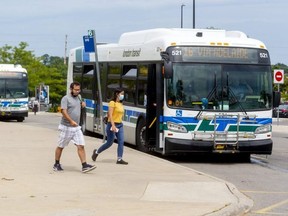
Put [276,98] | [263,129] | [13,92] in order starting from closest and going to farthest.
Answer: [263,129] < [276,98] < [13,92]

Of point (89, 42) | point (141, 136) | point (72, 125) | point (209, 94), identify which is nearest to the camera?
point (72, 125)

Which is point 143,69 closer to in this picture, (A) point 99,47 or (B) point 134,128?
(B) point 134,128

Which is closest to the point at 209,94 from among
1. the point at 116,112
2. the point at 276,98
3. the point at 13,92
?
the point at 276,98

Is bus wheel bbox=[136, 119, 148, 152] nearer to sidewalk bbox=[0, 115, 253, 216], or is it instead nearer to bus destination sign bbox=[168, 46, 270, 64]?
sidewalk bbox=[0, 115, 253, 216]

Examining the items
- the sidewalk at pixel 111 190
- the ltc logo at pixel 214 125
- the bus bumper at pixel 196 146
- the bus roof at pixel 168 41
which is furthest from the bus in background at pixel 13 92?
the ltc logo at pixel 214 125

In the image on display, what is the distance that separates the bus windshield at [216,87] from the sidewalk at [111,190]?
170 cm

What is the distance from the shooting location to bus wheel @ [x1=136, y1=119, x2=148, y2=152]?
18263 millimetres

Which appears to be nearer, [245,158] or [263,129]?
[263,129]

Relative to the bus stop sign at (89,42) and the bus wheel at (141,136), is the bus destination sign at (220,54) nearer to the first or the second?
the bus wheel at (141,136)

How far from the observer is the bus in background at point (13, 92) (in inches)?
1505

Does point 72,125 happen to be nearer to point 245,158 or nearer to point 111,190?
point 111,190

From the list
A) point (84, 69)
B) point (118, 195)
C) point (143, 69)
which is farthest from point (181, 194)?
A: point (84, 69)

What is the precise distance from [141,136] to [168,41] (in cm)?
292

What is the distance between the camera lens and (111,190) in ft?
36.7
